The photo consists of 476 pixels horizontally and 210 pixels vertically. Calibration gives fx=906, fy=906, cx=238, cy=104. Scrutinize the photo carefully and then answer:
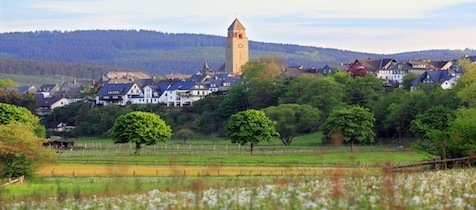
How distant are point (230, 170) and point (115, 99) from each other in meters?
128

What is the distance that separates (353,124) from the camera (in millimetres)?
88750

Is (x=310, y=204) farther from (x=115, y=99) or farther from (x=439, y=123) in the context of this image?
(x=115, y=99)

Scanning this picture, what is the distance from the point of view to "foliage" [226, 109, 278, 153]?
287 feet

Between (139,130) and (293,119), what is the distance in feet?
84.7

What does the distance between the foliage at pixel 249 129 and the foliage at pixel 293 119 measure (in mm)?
14552

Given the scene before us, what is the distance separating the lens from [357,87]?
397ft

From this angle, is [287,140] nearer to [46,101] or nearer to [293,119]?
[293,119]

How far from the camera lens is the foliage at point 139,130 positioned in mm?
86625

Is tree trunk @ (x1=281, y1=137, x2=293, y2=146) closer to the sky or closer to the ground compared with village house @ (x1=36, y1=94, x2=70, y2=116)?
closer to the ground

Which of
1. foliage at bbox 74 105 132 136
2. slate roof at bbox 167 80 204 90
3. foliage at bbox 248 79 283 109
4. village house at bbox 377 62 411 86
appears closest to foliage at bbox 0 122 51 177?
foliage at bbox 74 105 132 136

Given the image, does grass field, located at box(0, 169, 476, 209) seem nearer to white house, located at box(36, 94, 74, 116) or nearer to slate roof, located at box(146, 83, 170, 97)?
slate roof, located at box(146, 83, 170, 97)

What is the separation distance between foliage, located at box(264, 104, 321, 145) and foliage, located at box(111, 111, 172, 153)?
19953 mm

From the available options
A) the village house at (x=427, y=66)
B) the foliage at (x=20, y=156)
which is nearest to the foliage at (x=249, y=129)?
the foliage at (x=20, y=156)

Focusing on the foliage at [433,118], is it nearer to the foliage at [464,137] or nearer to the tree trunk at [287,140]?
the tree trunk at [287,140]
